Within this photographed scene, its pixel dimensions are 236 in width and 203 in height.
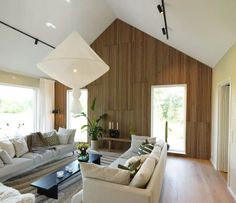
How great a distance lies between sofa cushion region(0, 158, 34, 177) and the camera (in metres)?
3.20

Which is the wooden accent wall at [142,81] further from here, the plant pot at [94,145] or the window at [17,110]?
the window at [17,110]

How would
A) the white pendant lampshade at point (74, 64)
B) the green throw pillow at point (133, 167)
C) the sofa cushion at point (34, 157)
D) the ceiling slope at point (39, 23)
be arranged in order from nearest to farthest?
the green throw pillow at point (133, 167)
the white pendant lampshade at point (74, 64)
the sofa cushion at point (34, 157)
the ceiling slope at point (39, 23)

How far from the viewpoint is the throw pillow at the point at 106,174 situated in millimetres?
2084

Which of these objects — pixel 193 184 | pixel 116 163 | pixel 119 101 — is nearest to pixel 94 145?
pixel 119 101

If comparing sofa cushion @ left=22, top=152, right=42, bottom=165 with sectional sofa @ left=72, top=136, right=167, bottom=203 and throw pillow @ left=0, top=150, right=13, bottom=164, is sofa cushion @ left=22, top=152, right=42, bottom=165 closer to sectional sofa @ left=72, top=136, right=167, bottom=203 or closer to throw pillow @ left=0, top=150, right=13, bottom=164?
throw pillow @ left=0, top=150, right=13, bottom=164

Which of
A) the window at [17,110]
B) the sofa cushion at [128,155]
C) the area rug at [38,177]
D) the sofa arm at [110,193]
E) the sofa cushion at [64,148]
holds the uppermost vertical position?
the window at [17,110]

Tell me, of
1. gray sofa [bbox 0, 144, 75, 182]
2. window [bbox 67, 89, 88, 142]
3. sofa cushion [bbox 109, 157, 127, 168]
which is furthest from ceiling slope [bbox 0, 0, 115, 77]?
sofa cushion [bbox 109, 157, 127, 168]

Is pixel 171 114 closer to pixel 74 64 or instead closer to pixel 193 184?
pixel 193 184

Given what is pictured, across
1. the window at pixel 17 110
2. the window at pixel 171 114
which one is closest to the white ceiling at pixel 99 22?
the window at pixel 17 110

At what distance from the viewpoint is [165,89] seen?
5.95 metres

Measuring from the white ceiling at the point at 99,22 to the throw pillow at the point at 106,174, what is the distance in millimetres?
2645

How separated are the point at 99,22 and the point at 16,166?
5.16 metres

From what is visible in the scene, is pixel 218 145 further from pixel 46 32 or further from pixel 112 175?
pixel 46 32

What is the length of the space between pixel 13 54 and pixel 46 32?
49.2 inches
